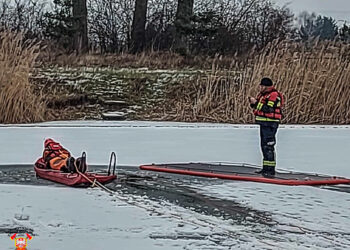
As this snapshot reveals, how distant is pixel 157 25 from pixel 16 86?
11.6 meters

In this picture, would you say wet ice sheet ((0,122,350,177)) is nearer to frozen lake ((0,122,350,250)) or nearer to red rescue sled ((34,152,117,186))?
frozen lake ((0,122,350,250))

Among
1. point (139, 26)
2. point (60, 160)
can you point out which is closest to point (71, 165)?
point (60, 160)

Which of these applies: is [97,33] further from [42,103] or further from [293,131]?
[293,131]

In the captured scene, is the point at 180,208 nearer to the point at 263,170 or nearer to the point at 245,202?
the point at 245,202

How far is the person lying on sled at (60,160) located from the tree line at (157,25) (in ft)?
40.9

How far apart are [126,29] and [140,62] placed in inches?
234

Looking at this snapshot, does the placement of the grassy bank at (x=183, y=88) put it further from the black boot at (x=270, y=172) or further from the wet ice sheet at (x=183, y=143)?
the black boot at (x=270, y=172)

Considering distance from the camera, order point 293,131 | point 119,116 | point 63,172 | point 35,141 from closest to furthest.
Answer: point 63,172
point 35,141
point 293,131
point 119,116

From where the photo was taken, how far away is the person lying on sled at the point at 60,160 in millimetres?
5914

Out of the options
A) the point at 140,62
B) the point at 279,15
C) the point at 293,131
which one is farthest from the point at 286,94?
the point at 279,15

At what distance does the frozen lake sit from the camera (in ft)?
13.5

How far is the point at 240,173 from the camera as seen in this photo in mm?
6543

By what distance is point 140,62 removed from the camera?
17312 mm

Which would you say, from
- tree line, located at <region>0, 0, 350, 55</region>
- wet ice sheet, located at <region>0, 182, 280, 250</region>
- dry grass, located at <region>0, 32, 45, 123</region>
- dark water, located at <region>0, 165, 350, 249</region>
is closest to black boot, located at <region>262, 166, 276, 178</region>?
dark water, located at <region>0, 165, 350, 249</region>
